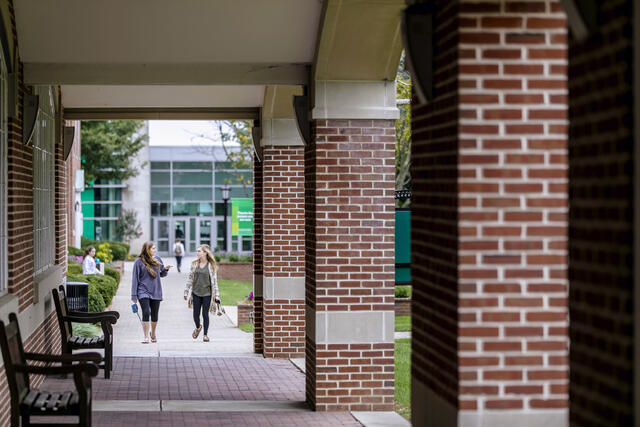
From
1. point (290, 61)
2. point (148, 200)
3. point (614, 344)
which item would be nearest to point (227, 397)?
point (290, 61)

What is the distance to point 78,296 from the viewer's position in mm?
14289

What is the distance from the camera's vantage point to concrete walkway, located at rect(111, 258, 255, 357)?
14266 mm

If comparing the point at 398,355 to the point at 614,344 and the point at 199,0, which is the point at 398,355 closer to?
the point at 199,0

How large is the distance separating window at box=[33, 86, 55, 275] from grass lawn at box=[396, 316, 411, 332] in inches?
284

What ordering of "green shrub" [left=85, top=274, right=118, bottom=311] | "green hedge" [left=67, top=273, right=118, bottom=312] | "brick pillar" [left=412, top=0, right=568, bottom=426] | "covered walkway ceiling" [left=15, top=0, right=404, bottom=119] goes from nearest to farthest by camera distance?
"brick pillar" [left=412, top=0, right=568, bottom=426]
"covered walkway ceiling" [left=15, top=0, right=404, bottom=119]
"green hedge" [left=67, top=273, right=118, bottom=312]
"green shrub" [left=85, top=274, right=118, bottom=311]

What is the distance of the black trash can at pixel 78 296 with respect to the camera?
14.2 m

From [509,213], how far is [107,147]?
3793cm

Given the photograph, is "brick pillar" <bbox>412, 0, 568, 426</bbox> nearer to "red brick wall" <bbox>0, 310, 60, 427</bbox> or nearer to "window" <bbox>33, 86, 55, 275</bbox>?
"red brick wall" <bbox>0, 310, 60, 427</bbox>

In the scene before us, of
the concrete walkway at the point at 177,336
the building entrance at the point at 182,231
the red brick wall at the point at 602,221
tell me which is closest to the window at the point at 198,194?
the building entrance at the point at 182,231

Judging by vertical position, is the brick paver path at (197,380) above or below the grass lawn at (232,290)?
above

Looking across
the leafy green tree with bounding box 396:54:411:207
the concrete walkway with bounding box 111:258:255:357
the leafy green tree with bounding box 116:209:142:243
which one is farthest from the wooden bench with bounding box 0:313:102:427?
the leafy green tree with bounding box 116:209:142:243

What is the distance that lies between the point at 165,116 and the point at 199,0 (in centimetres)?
543

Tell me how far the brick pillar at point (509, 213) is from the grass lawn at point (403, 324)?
42.1 ft

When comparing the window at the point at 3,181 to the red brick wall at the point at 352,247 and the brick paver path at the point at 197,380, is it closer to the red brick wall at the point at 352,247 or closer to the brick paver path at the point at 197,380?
the brick paver path at the point at 197,380
